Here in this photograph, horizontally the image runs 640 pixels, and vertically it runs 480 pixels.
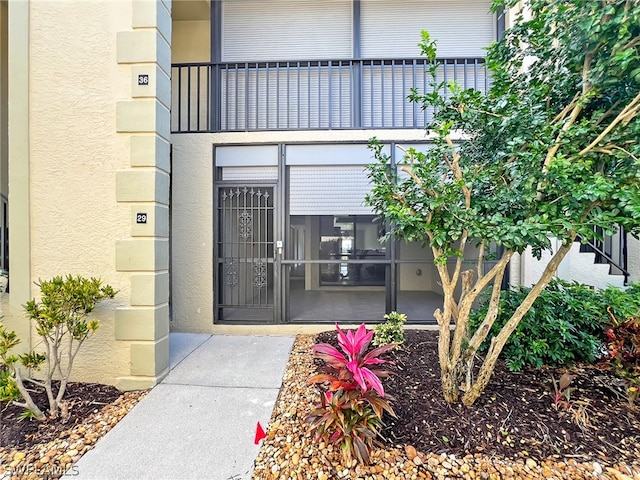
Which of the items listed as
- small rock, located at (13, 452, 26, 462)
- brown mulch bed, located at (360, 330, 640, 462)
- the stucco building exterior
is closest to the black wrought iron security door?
the stucco building exterior

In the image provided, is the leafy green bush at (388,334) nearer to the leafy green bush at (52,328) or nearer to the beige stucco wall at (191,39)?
the leafy green bush at (52,328)

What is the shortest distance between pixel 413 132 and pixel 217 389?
14.2ft

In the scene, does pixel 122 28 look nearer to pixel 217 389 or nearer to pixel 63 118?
pixel 63 118

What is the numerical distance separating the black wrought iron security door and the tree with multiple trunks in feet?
7.91

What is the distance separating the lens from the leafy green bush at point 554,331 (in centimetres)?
296

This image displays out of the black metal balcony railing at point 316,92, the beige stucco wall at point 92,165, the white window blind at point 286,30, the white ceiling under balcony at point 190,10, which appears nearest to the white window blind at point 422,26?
the white window blind at point 286,30

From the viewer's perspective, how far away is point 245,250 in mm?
4711

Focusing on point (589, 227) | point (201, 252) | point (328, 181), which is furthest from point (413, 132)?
point (201, 252)

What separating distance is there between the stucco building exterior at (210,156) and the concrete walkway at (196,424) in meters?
0.42

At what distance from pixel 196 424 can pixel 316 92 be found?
476 cm

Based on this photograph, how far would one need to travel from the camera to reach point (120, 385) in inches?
118

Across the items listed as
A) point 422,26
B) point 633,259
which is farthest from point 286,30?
point 633,259

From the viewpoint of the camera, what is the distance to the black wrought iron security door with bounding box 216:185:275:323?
468 cm

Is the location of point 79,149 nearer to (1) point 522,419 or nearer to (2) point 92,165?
(2) point 92,165
